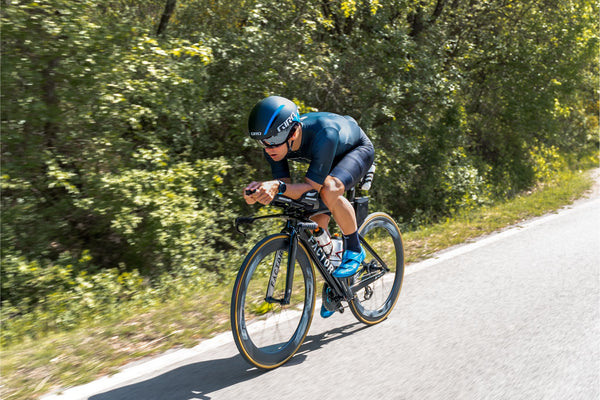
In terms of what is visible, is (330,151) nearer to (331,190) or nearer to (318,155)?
(318,155)

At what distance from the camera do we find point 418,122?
36.6 feet

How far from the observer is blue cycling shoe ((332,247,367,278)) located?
4.04 metres

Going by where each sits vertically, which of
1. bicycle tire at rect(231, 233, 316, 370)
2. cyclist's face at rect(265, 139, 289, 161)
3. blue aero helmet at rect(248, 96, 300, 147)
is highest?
blue aero helmet at rect(248, 96, 300, 147)

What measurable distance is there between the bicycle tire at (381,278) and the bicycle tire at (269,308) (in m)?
0.53

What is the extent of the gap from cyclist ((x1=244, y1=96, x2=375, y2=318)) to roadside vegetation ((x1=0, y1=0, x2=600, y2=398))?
4.45ft

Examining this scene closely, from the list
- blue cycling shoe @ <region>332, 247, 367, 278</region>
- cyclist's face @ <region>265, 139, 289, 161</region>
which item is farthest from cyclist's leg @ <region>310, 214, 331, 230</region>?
cyclist's face @ <region>265, 139, 289, 161</region>

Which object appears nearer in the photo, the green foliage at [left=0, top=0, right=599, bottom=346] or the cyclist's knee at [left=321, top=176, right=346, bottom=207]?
the cyclist's knee at [left=321, top=176, right=346, bottom=207]

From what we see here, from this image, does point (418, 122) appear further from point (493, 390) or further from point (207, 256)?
point (493, 390)

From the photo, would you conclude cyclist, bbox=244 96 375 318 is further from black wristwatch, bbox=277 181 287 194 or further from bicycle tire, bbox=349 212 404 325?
bicycle tire, bbox=349 212 404 325

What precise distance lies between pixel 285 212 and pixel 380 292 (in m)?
1.45

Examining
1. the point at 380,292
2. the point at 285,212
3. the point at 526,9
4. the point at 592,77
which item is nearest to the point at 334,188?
the point at 285,212

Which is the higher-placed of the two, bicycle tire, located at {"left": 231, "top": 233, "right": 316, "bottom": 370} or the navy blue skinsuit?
the navy blue skinsuit

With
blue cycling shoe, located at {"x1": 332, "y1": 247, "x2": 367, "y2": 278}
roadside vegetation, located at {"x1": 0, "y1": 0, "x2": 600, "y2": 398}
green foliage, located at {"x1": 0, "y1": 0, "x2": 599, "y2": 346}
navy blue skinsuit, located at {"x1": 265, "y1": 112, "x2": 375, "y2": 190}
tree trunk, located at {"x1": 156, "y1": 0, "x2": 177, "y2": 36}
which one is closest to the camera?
navy blue skinsuit, located at {"x1": 265, "y1": 112, "x2": 375, "y2": 190}

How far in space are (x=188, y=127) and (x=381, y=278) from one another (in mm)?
5049
